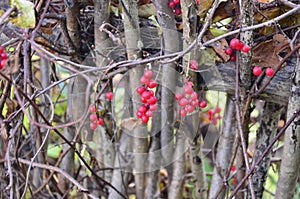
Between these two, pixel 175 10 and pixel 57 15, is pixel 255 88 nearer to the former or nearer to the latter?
pixel 175 10

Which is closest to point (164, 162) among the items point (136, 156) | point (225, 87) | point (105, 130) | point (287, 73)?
point (136, 156)

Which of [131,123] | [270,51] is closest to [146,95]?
[131,123]

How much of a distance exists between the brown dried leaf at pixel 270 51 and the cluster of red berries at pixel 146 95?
0.86ft

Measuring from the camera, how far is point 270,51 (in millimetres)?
1034

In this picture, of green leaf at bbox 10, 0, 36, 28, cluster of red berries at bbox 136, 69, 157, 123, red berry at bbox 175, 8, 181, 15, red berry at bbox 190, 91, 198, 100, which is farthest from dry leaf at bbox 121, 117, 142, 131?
green leaf at bbox 10, 0, 36, 28

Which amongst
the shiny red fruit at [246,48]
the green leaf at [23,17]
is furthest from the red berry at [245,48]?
the green leaf at [23,17]

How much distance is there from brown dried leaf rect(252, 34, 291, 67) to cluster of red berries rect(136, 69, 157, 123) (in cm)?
26

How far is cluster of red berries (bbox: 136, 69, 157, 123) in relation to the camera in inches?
40.0

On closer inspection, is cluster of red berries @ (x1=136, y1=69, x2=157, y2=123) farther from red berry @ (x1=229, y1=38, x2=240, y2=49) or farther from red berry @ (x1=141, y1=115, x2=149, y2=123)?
red berry @ (x1=229, y1=38, x2=240, y2=49)

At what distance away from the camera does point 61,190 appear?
154 cm

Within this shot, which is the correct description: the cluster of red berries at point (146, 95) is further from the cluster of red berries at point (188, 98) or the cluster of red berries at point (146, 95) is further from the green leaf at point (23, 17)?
the green leaf at point (23, 17)

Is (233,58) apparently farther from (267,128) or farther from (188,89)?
(267,128)

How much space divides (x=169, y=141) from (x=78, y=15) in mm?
464

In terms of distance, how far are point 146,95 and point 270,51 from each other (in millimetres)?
316
